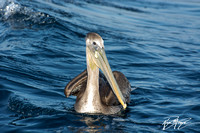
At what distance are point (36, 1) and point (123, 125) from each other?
10.9 meters

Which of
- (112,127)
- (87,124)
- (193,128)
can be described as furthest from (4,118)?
(193,128)

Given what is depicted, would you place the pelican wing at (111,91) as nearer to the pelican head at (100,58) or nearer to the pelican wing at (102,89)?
the pelican wing at (102,89)

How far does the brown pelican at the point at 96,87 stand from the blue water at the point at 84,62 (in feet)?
0.60

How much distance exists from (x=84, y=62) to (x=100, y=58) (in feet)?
12.1

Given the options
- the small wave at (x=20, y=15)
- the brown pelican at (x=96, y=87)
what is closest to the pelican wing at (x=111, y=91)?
the brown pelican at (x=96, y=87)

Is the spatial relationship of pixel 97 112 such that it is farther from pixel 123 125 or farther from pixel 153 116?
pixel 153 116

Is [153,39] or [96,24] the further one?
[96,24]

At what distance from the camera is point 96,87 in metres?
5.96

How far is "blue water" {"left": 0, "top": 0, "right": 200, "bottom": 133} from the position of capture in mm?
5734

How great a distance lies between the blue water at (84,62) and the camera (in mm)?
5734

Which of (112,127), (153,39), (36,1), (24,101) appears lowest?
(112,127)

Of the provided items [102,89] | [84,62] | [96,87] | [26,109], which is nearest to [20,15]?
[84,62]

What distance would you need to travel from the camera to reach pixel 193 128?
5.45 m

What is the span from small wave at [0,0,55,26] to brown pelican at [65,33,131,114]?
20.1ft
